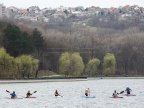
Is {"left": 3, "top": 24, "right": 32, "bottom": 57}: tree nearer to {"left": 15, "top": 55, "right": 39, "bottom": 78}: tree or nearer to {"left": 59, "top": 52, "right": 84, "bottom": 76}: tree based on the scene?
{"left": 15, "top": 55, "right": 39, "bottom": 78}: tree

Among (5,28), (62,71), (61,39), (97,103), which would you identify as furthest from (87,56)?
(97,103)

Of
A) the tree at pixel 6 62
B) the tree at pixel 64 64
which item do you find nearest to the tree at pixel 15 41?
the tree at pixel 6 62

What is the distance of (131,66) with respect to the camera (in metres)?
177

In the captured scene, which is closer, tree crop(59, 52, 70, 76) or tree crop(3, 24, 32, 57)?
tree crop(3, 24, 32, 57)

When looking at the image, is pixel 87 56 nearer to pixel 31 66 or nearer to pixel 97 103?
pixel 31 66

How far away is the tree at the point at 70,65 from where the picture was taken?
151 meters

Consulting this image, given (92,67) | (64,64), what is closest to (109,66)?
(92,67)

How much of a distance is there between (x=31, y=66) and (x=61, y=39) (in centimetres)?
4632

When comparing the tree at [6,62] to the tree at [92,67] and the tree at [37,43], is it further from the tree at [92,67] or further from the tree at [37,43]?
the tree at [92,67]

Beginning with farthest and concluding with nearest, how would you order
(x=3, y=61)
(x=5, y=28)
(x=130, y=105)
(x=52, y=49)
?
(x=52, y=49), (x=5, y=28), (x=3, y=61), (x=130, y=105)

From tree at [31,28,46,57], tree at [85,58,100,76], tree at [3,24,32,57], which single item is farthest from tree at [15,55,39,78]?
tree at [85,58,100,76]

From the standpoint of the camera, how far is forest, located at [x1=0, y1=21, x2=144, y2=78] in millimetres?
135125

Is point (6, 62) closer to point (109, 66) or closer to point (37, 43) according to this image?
point (37, 43)

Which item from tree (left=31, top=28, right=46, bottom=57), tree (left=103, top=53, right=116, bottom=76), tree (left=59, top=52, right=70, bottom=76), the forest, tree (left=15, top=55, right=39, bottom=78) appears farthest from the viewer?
tree (left=103, top=53, right=116, bottom=76)
